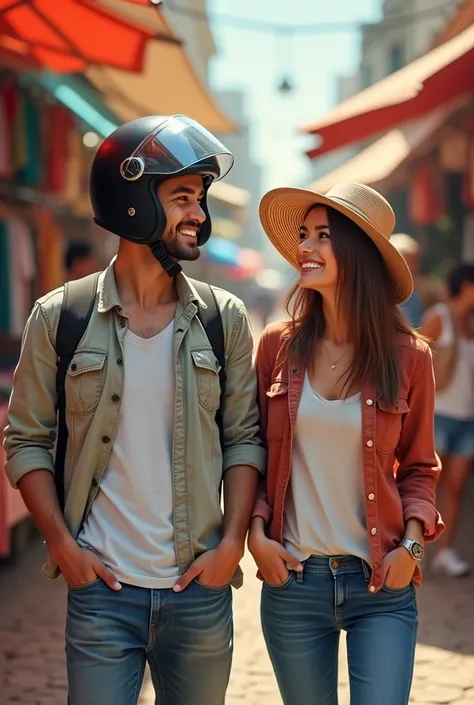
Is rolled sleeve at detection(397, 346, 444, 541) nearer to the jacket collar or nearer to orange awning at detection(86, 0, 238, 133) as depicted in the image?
the jacket collar

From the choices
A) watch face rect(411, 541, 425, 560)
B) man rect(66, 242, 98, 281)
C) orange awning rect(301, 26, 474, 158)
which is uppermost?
orange awning rect(301, 26, 474, 158)

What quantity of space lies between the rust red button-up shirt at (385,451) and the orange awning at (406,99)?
173 inches

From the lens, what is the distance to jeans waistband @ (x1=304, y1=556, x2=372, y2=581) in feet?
9.87

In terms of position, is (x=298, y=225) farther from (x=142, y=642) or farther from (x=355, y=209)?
(x=142, y=642)

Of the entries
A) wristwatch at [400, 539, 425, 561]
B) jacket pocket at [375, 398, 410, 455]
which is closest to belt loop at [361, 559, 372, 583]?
wristwatch at [400, 539, 425, 561]

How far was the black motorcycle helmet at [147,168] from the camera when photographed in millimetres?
2955

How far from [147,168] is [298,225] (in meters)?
0.60

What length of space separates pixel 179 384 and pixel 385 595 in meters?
0.84

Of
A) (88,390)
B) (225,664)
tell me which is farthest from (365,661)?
(88,390)

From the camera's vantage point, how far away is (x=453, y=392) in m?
7.01

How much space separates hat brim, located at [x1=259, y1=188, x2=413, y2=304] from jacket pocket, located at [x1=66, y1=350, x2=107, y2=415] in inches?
29.1

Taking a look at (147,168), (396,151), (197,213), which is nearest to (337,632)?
(197,213)

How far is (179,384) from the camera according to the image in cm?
289

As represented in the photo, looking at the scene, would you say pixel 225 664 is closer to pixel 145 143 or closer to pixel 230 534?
pixel 230 534
